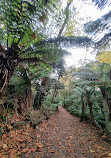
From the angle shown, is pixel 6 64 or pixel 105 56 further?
pixel 105 56

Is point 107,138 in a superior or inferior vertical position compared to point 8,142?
inferior

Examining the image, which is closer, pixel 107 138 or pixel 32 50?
pixel 32 50

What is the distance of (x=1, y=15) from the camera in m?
1.54

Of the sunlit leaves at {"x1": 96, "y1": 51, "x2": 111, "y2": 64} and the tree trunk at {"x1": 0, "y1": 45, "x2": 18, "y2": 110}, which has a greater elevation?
the sunlit leaves at {"x1": 96, "y1": 51, "x2": 111, "y2": 64}

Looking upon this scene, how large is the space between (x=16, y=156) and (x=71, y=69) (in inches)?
271

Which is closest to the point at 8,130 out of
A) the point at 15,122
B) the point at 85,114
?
the point at 15,122

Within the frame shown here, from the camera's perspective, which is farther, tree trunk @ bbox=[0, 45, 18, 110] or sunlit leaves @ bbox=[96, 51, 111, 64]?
sunlit leaves @ bbox=[96, 51, 111, 64]

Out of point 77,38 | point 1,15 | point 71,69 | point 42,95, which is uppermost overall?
point 77,38

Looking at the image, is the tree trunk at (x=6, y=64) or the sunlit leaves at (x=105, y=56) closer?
the tree trunk at (x=6, y=64)

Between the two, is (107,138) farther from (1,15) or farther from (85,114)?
(1,15)

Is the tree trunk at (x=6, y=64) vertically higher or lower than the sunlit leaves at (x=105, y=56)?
lower

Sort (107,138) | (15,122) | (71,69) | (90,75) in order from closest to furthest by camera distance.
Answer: (15,122) < (107,138) < (90,75) < (71,69)

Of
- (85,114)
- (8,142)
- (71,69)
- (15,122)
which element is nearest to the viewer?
(8,142)

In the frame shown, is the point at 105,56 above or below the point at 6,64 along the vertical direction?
above
